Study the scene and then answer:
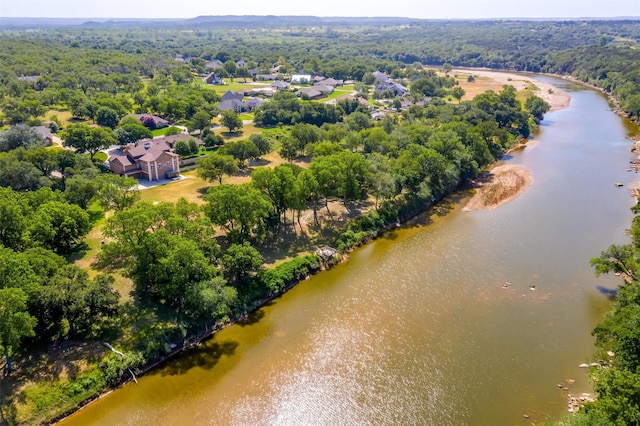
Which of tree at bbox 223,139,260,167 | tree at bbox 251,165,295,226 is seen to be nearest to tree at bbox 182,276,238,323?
tree at bbox 251,165,295,226

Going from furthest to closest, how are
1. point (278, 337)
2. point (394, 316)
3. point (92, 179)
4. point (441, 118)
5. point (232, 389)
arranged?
point (441, 118), point (92, 179), point (394, 316), point (278, 337), point (232, 389)

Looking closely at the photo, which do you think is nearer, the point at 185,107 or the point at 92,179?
the point at 92,179

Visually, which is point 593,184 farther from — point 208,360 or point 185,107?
point 185,107

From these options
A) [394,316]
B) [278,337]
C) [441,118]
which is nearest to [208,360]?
[278,337]

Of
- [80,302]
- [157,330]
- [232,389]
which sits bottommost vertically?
[232,389]

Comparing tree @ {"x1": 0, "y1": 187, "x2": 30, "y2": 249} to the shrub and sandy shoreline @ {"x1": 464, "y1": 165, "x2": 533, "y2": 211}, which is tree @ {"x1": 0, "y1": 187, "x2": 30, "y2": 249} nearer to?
the shrub

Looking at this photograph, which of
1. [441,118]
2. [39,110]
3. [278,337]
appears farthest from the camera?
[39,110]
